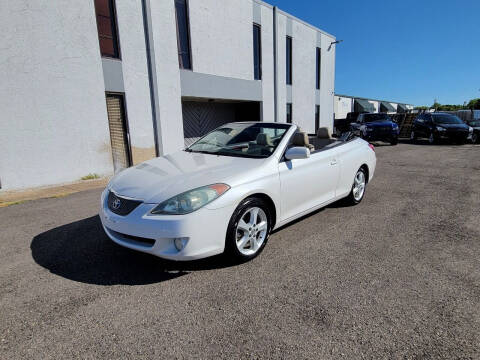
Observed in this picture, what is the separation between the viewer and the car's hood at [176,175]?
8.88 ft

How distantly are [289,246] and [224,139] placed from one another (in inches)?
70.5

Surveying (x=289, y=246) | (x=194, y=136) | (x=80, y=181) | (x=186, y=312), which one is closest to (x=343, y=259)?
(x=289, y=246)

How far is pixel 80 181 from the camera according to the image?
7.89 meters

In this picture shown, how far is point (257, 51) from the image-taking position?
13539 mm

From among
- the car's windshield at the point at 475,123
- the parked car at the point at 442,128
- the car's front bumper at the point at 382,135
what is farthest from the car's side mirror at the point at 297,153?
the car's windshield at the point at 475,123

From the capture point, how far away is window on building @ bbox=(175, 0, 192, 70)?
402 inches

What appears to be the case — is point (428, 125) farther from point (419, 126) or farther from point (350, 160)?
point (350, 160)

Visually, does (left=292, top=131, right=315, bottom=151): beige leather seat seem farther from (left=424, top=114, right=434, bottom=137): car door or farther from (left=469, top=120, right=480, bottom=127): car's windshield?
(left=469, top=120, right=480, bottom=127): car's windshield

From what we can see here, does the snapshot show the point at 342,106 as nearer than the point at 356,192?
No

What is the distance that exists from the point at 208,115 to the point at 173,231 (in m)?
11.5

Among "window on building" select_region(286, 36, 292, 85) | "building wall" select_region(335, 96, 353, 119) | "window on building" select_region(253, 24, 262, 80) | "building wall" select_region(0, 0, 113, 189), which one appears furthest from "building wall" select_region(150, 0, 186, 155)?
"building wall" select_region(335, 96, 353, 119)

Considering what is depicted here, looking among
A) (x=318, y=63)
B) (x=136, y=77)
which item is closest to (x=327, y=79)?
(x=318, y=63)

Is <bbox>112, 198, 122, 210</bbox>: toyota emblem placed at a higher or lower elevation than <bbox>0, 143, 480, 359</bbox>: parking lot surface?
higher

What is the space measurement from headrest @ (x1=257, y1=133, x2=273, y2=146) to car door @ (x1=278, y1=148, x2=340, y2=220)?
0.41 metres
